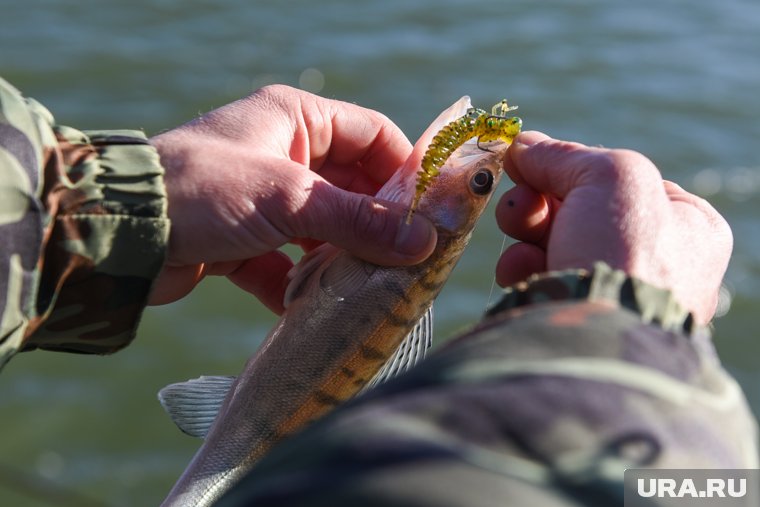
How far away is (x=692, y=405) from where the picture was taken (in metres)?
1.41

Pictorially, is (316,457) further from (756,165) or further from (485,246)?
(756,165)

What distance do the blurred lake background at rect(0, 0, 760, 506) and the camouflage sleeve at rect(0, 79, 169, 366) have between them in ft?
8.78

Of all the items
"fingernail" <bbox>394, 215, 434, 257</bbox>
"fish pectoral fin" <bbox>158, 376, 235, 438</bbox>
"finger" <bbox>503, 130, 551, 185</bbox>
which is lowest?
"fish pectoral fin" <bbox>158, 376, 235, 438</bbox>

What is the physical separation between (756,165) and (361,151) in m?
5.87

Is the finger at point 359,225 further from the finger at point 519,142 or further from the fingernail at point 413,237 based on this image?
the finger at point 519,142

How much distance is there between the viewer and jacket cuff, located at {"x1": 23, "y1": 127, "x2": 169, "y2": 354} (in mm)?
2633

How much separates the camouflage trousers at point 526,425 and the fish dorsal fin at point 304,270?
2002mm

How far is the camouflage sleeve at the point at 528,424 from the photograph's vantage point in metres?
1.17

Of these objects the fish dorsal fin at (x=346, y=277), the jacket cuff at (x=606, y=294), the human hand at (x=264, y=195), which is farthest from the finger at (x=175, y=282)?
the jacket cuff at (x=606, y=294)

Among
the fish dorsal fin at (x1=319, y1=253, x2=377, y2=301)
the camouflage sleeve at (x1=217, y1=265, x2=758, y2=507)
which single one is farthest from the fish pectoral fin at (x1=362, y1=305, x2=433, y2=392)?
the camouflage sleeve at (x1=217, y1=265, x2=758, y2=507)

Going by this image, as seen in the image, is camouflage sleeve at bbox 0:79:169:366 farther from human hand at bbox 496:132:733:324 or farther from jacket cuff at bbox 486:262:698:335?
jacket cuff at bbox 486:262:698:335

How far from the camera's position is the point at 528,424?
1279mm

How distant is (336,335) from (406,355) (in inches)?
9.8

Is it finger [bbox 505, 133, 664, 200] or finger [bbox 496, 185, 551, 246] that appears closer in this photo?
finger [bbox 505, 133, 664, 200]
